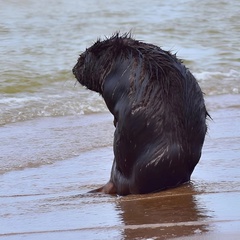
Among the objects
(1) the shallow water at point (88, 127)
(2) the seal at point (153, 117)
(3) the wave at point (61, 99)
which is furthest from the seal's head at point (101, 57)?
(3) the wave at point (61, 99)

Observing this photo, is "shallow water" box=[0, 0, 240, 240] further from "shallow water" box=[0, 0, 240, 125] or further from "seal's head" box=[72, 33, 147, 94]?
"seal's head" box=[72, 33, 147, 94]

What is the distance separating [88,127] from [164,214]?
147 inches

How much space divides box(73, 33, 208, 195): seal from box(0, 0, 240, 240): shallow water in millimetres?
135

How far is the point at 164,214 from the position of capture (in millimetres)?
4230

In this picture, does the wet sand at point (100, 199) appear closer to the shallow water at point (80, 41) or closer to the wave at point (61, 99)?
the wave at point (61, 99)

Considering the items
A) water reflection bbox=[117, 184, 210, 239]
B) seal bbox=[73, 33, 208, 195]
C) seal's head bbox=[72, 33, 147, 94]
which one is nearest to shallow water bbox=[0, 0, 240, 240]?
water reflection bbox=[117, 184, 210, 239]

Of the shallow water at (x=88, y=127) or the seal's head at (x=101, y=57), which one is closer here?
the shallow water at (x=88, y=127)

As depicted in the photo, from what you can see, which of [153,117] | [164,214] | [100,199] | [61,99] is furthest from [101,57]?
[61,99]

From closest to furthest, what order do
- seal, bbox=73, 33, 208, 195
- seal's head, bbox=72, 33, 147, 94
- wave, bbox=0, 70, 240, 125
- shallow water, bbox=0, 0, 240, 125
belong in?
seal, bbox=73, 33, 208, 195, seal's head, bbox=72, 33, 147, 94, wave, bbox=0, 70, 240, 125, shallow water, bbox=0, 0, 240, 125

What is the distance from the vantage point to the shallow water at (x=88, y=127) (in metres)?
4.18

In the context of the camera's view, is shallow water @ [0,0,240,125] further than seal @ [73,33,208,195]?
Yes

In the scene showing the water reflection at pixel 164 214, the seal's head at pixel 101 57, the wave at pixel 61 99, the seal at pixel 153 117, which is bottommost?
the wave at pixel 61 99

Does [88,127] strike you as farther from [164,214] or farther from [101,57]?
[164,214]

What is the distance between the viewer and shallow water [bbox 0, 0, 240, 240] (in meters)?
4.18
